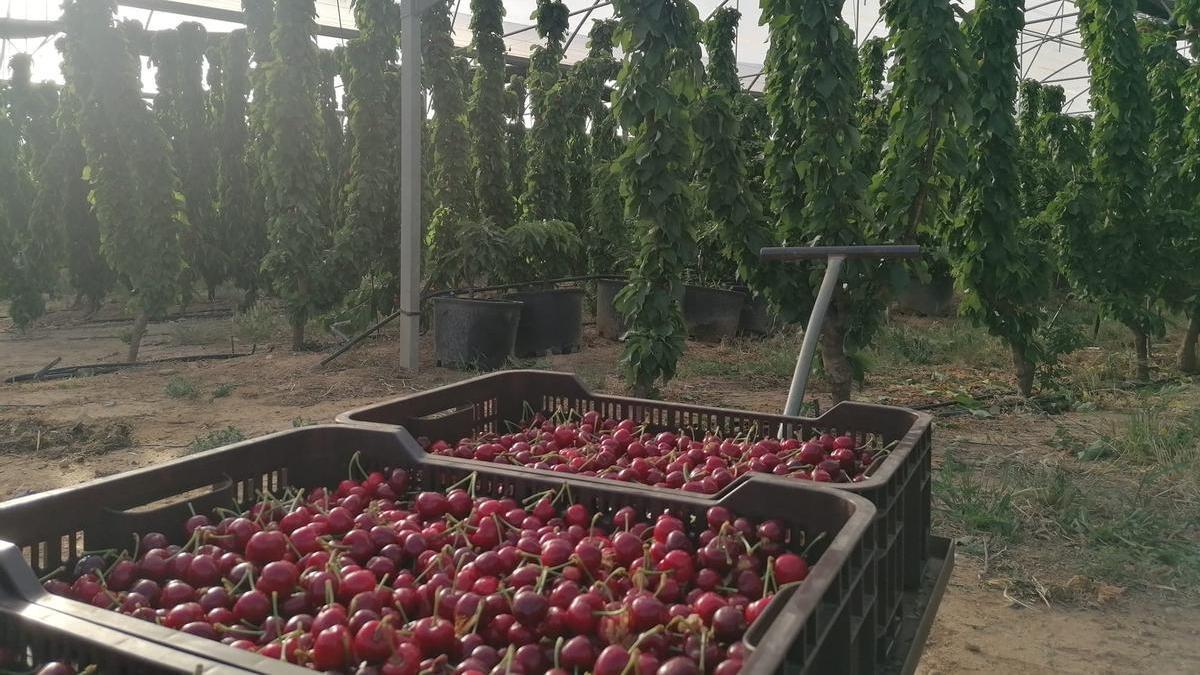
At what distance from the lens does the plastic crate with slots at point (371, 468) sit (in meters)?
1.08

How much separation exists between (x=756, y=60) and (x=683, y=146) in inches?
594

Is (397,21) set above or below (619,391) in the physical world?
above

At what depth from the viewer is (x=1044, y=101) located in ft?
44.8

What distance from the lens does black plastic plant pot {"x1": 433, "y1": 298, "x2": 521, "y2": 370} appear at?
7977 mm

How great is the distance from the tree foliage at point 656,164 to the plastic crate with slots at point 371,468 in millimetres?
4172

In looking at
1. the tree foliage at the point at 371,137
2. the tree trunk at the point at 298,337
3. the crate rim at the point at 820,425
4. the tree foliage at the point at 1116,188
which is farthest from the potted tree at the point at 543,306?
the crate rim at the point at 820,425

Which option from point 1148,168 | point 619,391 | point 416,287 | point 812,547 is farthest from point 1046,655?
point 1148,168

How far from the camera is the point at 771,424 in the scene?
A: 97.1 inches

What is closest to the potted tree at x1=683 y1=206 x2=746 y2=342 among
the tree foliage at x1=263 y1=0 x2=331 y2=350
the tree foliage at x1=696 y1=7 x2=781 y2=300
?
the tree foliage at x1=696 y1=7 x2=781 y2=300

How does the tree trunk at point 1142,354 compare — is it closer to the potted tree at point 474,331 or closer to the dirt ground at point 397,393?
the dirt ground at point 397,393

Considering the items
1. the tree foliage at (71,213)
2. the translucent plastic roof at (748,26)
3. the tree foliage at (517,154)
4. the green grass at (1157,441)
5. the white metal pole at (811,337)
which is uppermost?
the translucent plastic roof at (748,26)

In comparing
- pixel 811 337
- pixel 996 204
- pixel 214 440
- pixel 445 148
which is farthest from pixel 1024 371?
pixel 445 148

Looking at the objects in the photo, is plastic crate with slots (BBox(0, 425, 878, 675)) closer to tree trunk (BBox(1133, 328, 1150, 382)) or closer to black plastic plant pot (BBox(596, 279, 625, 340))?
tree trunk (BBox(1133, 328, 1150, 382))

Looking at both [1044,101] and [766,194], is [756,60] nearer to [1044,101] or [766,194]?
[1044,101]
